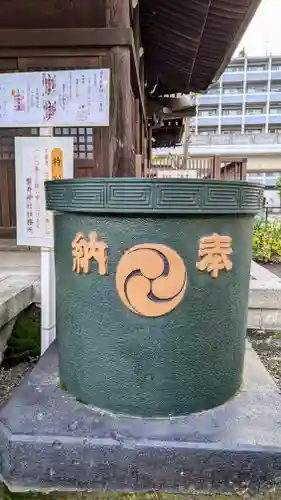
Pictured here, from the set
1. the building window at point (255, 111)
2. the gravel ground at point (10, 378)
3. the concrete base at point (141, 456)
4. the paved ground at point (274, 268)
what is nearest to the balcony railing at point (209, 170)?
the paved ground at point (274, 268)

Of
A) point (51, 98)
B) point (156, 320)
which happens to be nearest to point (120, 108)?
point (51, 98)

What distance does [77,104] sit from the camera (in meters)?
2.61

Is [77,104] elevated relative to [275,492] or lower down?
elevated

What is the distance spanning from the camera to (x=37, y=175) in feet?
8.41

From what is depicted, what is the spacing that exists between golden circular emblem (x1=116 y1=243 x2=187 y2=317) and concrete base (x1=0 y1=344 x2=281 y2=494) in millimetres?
538

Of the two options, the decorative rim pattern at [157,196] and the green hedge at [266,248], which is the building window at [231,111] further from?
the decorative rim pattern at [157,196]

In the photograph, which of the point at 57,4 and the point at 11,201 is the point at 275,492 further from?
the point at 57,4

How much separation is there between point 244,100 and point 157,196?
213 ft

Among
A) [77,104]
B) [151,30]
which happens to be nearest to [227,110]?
[151,30]

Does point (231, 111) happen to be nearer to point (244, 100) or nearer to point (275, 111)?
point (244, 100)

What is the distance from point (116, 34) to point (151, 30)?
310 centimetres

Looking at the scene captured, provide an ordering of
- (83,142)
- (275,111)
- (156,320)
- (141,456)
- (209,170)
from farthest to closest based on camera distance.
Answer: (275,111)
(209,170)
(83,142)
(156,320)
(141,456)

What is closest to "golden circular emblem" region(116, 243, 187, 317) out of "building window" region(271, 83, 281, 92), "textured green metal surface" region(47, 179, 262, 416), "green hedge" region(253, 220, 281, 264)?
"textured green metal surface" region(47, 179, 262, 416)

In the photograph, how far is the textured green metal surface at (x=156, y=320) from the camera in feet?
5.63
